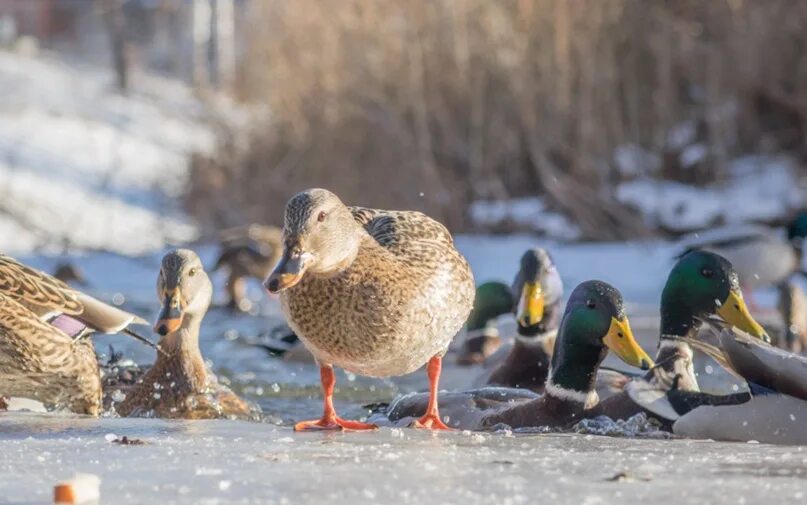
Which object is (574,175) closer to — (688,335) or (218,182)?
(218,182)

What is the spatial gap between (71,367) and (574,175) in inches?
399

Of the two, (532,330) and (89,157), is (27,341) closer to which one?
(532,330)

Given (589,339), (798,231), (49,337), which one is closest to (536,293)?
(589,339)

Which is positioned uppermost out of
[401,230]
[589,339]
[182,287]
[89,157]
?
[89,157]

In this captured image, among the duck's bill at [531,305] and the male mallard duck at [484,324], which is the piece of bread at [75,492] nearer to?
the duck's bill at [531,305]

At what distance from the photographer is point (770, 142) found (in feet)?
50.0

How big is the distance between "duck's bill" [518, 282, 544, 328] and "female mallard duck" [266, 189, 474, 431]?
7.64 feet

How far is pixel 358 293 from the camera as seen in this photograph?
473cm

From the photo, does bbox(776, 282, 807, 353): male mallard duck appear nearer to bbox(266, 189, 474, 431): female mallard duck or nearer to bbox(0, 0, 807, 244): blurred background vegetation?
bbox(0, 0, 807, 244): blurred background vegetation

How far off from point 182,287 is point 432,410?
143 cm

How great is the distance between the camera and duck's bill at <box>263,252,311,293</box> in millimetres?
4332

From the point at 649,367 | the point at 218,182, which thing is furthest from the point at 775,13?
the point at 649,367

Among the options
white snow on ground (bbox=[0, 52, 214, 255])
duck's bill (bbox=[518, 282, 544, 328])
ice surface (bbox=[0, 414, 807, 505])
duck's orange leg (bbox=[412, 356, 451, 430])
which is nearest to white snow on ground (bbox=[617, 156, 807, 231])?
white snow on ground (bbox=[0, 52, 214, 255])

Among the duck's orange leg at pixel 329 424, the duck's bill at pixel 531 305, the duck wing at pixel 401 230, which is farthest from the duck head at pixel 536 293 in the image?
the duck's orange leg at pixel 329 424
